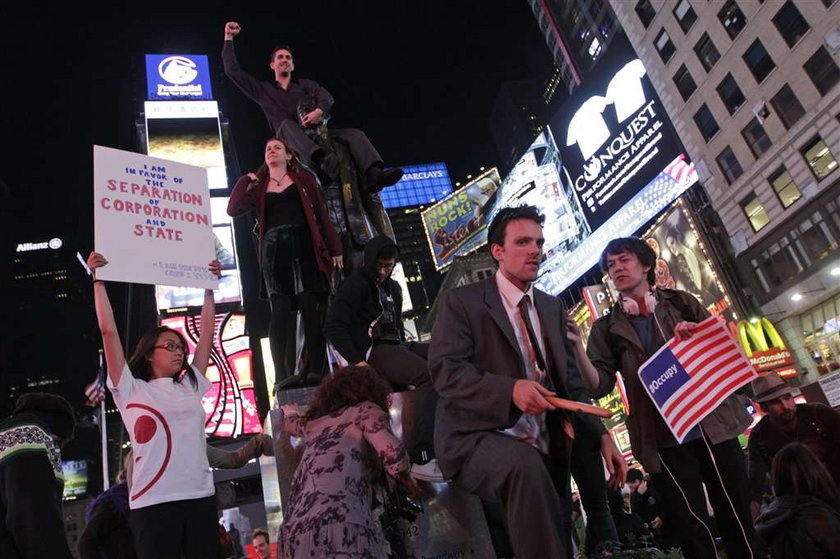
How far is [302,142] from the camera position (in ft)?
20.6

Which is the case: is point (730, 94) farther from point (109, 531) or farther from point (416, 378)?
point (109, 531)

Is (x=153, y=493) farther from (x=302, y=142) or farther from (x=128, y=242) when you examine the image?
(x=302, y=142)

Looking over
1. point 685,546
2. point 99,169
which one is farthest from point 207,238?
point 685,546

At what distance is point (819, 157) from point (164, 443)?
29.4m

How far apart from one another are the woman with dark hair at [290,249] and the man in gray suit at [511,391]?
251 cm

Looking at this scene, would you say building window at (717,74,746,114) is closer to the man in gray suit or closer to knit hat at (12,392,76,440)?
the man in gray suit

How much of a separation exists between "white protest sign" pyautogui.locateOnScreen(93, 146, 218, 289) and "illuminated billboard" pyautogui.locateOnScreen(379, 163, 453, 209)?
91.8 m

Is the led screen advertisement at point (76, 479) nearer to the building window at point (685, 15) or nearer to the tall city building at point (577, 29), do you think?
the tall city building at point (577, 29)

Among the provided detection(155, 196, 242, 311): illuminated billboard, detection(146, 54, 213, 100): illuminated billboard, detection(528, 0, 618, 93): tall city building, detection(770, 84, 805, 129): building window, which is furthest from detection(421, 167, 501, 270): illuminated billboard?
detection(528, 0, 618, 93): tall city building

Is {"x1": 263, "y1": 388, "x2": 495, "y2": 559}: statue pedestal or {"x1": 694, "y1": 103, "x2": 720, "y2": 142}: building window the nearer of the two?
{"x1": 263, "y1": 388, "x2": 495, "y2": 559}: statue pedestal

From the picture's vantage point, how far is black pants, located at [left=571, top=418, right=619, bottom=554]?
3.41m

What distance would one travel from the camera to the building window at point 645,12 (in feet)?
118

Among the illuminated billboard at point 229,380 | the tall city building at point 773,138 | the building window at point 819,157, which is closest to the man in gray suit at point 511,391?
the tall city building at point 773,138

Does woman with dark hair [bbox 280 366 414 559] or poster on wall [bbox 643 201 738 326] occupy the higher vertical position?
poster on wall [bbox 643 201 738 326]
